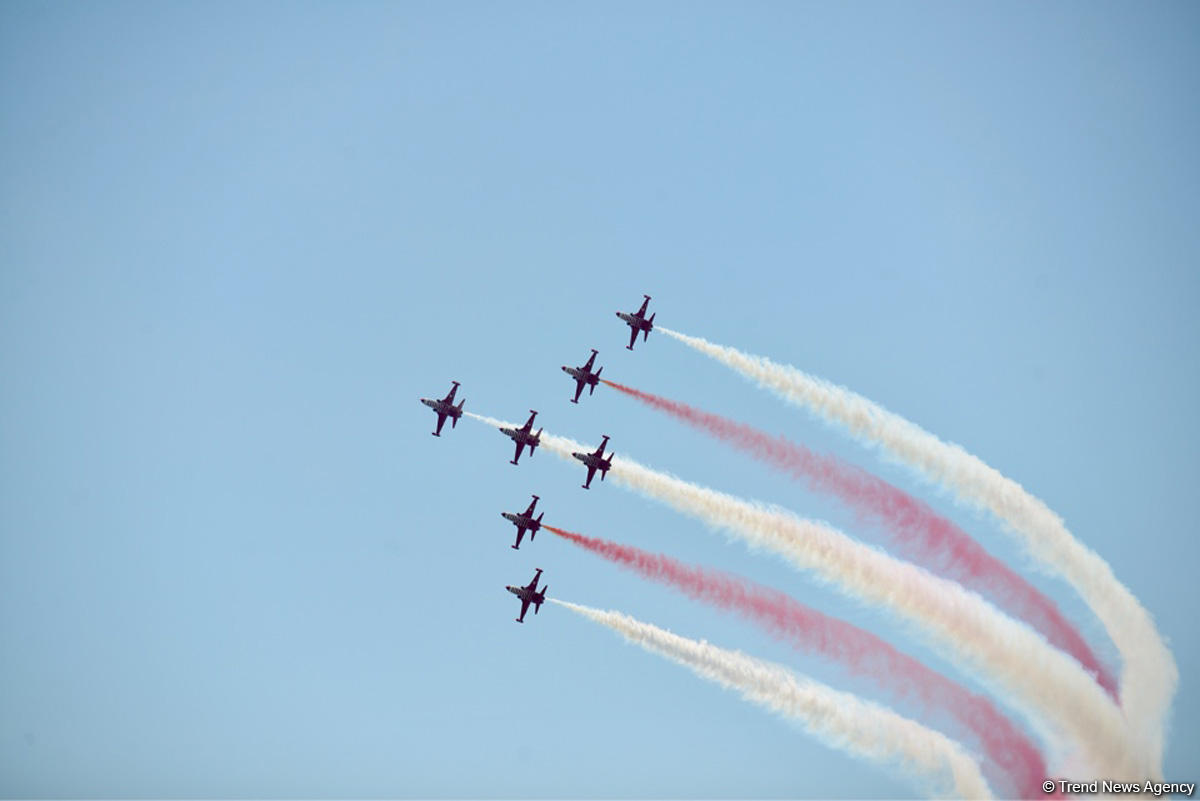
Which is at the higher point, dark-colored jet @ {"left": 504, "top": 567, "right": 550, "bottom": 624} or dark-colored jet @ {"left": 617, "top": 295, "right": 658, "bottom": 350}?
dark-colored jet @ {"left": 617, "top": 295, "right": 658, "bottom": 350}

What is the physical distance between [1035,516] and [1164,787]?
561 inches

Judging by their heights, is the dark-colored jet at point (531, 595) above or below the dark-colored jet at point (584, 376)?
below

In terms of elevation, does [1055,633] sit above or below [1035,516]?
below

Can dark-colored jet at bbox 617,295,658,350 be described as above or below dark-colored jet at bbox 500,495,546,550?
above

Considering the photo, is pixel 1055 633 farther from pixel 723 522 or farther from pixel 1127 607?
pixel 723 522

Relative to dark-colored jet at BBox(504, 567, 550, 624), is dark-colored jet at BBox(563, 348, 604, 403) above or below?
above

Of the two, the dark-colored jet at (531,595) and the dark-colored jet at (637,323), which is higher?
the dark-colored jet at (637,323)

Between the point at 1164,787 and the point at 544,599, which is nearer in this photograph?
the point at 1164,787

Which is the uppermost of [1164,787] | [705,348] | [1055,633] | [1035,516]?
[705,348]

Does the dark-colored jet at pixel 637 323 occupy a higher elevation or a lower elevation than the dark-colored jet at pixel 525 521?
higher

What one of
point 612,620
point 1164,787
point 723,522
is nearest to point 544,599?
point 612,620

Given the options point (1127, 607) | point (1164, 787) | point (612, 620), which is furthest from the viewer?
point (612, 620)

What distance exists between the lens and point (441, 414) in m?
89.1

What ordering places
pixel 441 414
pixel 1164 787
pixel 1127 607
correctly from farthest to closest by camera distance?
1. pixel 441 414
2. pixel 1127 607
3. pixel 1164 787
